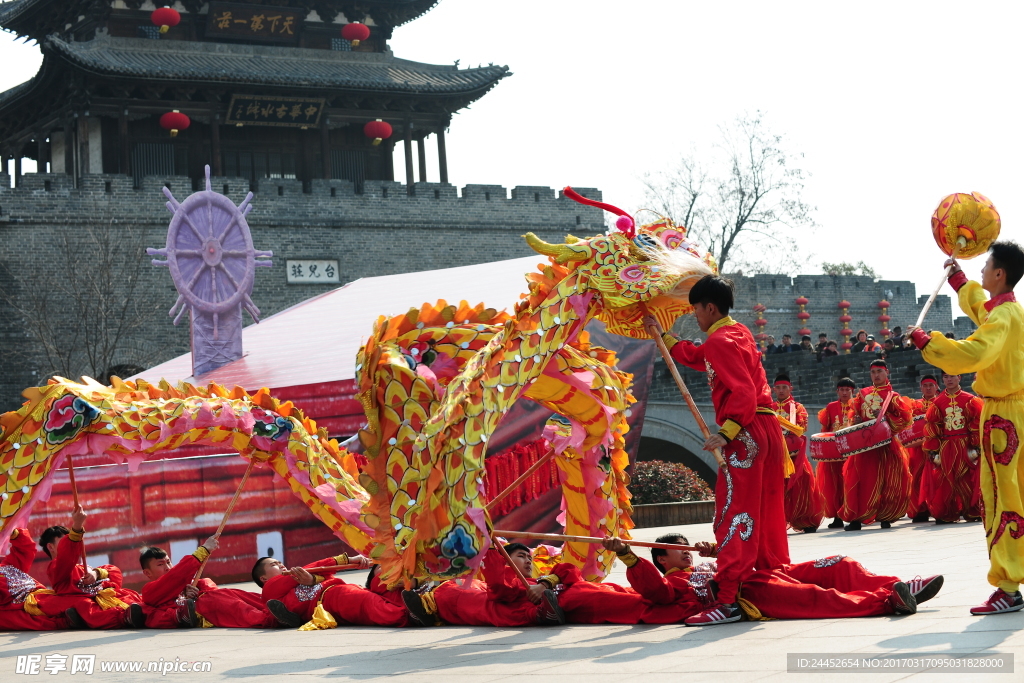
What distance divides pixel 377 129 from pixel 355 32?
2.35 meters

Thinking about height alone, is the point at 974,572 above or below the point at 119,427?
below

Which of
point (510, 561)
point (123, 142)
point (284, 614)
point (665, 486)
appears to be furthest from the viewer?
point (123, 142)

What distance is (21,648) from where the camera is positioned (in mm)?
6410

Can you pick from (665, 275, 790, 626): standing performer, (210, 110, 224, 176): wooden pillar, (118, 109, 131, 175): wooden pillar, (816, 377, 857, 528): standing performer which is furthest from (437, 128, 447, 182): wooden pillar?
(665, 275, 790, 626): standing performer

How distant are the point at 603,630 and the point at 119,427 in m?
3.24

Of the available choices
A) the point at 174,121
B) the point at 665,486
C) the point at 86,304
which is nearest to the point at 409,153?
the point at 174,121

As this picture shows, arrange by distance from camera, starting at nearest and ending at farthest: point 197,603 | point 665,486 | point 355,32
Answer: point 197,603, point 665,486, point 355,32

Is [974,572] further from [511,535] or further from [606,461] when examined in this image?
[511,535]

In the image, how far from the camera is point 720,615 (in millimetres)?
5137

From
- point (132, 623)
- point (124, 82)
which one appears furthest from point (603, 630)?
point (124, 82)

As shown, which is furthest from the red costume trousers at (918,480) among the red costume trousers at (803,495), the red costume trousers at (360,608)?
the red costume trousers at (360,608)

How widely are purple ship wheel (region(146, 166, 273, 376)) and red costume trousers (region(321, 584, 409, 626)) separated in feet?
26.3

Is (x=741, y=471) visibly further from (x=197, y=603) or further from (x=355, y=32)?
(x=355, y=32)

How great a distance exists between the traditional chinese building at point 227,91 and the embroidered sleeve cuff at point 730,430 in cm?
2290
